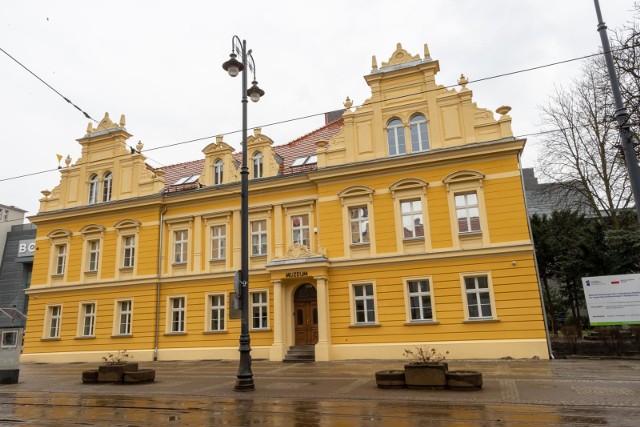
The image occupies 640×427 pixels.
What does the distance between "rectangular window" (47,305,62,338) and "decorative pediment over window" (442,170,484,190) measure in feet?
74.5

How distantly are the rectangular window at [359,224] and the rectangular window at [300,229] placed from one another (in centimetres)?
246

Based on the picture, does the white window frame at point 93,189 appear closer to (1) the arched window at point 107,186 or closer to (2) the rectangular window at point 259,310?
(1) the arched window at point 107,186

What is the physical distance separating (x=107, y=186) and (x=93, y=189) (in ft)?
3.53

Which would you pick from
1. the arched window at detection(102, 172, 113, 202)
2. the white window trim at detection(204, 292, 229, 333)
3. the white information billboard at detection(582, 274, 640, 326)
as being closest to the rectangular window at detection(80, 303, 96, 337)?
the arched window at detection(102, 172, 113, 202)

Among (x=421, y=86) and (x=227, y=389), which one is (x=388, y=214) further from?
(x=227, y=389)

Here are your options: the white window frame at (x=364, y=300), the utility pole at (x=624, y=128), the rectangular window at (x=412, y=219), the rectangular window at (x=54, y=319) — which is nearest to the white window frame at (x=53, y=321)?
the rectangular window at (x=54, y=319)

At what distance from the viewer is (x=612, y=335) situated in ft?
59.0

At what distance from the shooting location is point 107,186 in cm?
2773

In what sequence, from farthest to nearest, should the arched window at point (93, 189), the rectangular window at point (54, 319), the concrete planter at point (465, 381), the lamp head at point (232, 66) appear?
the arched window at point (93, 189)
the rectangular window at point (54, 319)
the lamp head at point (232, 66)
the concrete planter at point (465, 381)

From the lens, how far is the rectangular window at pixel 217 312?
2344 cm

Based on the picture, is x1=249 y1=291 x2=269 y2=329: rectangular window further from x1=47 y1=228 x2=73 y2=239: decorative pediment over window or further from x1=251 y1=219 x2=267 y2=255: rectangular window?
x1=47 y1=228 x2=73 y2=239: decorative pediment over window

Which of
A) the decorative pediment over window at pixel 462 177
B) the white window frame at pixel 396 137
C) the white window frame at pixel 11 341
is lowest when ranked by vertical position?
the white window frame at pixel 11 341

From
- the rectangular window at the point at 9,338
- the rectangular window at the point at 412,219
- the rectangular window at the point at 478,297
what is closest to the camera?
the rectangular window at the point at 9,338

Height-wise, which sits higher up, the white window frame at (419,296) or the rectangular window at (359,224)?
the rectangular window at (359,224)
